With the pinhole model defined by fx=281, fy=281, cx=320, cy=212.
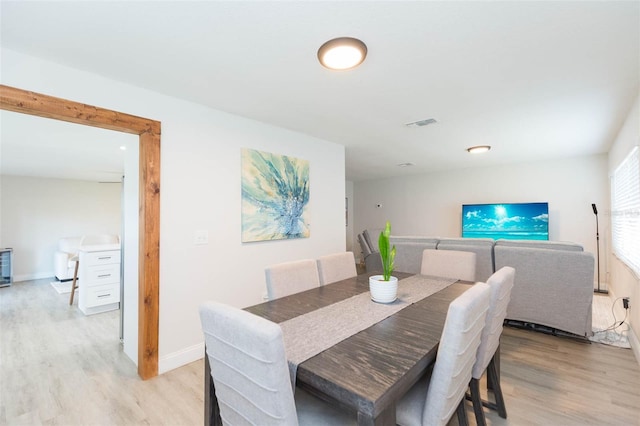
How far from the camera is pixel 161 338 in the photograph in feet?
7.50

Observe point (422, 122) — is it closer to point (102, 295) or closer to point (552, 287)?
point (552, 287)

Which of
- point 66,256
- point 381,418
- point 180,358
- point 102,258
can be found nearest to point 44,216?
point 66,256

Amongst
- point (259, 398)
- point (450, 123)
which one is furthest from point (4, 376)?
point (450, 123)

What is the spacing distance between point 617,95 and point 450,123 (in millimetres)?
1279

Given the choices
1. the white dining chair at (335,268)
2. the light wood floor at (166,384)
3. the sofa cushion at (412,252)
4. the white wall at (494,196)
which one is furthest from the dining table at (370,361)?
the white wall at (494,196)

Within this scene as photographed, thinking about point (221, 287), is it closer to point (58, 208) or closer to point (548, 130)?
point (548, 130)

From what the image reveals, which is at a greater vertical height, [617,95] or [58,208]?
[617,95]

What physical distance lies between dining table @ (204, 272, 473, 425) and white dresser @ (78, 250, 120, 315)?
Answer: 323cm

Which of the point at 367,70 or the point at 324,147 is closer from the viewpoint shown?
the point at 367,70

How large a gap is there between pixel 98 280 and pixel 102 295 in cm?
21

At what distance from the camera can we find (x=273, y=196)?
3.09 metres

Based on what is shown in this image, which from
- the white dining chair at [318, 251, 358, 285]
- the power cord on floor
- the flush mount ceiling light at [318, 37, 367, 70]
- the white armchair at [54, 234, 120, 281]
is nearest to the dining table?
the white dining chair at [318, 251, 358, 285]

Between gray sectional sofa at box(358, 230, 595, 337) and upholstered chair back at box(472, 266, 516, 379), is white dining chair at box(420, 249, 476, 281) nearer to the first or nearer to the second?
gray sectional sofa at box(358, 230, 595, 337)

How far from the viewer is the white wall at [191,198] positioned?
202 cm
